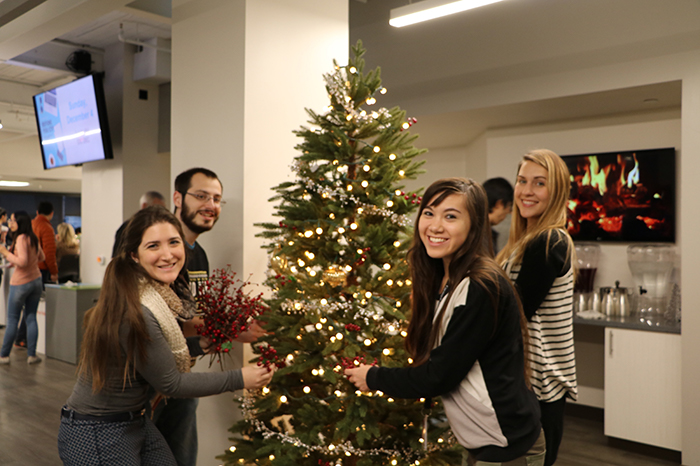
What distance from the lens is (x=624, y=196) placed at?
486 cm

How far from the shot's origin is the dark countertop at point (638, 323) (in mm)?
4031

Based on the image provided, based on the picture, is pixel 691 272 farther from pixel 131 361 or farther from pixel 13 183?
pixel 13 183

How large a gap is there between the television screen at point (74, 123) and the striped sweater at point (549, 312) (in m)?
5.86

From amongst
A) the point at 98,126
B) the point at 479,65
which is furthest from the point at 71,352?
the point at 479,65

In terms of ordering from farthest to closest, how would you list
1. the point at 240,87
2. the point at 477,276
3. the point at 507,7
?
the point at 507,7, the point at 240,87, the point at 477,276

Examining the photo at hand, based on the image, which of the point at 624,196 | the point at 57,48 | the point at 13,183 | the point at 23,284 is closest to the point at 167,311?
the point at 624,196

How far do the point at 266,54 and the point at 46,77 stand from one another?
656 cm

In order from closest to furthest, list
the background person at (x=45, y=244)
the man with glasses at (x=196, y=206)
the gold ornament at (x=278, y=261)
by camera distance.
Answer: the gold ornament at (x=278, y=261)
the man with glasses at (x=196, y=206)
the background person at (x=45, y=244)

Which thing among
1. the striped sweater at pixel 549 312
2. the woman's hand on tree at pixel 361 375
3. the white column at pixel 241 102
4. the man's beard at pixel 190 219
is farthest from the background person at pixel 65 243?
the striped sweater at pixel 549 312

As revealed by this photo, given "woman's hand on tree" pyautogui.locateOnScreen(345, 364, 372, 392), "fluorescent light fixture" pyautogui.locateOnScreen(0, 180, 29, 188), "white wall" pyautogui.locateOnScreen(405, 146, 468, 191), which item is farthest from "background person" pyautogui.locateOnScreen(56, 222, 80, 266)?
"fluorescent light fixture" pyautogui.locateOnScreen(0, 180, 29, 188)

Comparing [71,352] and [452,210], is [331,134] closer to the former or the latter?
[452,210]

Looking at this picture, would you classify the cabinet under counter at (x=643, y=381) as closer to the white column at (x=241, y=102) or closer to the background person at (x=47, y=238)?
the white column at (x=241, y=102)

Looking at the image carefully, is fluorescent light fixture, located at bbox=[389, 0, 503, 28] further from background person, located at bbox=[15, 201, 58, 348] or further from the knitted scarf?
background person, located at bbox=[15, 201, 58, 348]

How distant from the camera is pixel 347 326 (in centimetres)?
223
